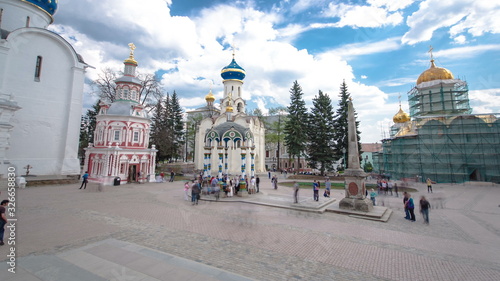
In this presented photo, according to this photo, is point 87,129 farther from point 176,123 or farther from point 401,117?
point 401,117

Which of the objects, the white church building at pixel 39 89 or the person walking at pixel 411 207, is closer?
the person walking at pixel 411 207

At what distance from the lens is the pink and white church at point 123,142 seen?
798 inches

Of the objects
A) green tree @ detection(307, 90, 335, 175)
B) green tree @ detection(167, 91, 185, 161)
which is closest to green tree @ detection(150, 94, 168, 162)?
green tree @ detection(167, 91, 185, 161)

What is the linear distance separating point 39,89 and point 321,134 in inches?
1202

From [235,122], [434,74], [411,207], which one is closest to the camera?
[411,207]

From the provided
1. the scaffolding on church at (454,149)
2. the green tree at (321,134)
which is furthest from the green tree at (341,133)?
the scaffolding on church at (454,149)

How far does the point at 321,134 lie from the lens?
1159 inches

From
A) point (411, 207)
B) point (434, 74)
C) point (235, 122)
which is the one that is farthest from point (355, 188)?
point (434, 74)

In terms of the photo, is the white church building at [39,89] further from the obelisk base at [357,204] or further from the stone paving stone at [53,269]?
the obelisk base at [357,204]

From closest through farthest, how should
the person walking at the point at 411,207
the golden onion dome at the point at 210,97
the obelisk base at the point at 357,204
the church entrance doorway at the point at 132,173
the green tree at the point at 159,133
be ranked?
the person walking at the point at 411,207 → the obelisk base at the point at 357,204 → the church entrance doorway at the point at 132,173 → the green tree at the point at 159,133 → the golden onion dome at the point at 210,97

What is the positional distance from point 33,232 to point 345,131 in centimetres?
3054

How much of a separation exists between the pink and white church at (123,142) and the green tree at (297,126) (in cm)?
1859

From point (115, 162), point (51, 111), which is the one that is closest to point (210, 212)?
point (115, 162)

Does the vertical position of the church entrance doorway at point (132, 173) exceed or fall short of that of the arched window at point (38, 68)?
it falls short
